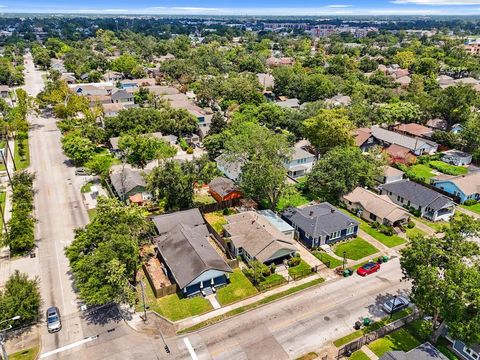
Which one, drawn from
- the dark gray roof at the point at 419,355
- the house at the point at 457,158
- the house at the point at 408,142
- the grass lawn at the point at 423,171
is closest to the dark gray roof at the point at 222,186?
the dark gray roof at the point at 419,355

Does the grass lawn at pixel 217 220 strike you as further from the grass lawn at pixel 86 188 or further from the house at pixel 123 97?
the house at pixel 123 97

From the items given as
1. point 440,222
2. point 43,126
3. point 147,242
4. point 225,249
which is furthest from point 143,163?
point 440,222

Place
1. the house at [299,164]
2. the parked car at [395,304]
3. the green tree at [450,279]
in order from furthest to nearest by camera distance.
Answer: the house at [299,164], the parked car at [395,304], the green tree at [450,279]

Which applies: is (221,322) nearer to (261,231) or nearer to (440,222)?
(261,231)

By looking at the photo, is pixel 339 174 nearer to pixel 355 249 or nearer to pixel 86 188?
pixel 355 249

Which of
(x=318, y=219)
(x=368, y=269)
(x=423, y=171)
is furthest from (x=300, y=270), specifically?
(x=423, y=171)

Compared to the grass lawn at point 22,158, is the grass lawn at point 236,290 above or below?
below
